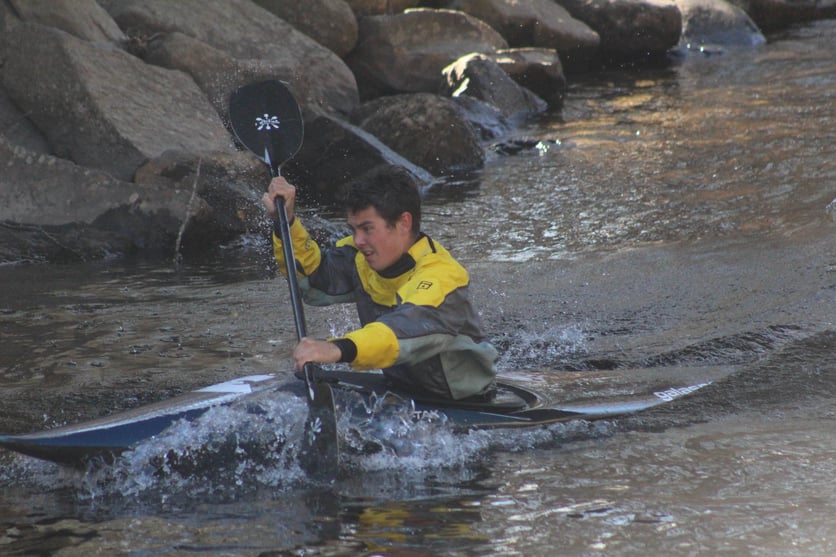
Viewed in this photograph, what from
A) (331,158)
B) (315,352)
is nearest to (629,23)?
(331,158)

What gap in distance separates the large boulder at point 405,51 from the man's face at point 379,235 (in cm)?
972

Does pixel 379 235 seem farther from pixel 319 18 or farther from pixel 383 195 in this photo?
pixel 319 18

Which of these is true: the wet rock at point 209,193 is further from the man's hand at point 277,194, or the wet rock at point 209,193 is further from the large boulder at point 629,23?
the large boulder at point 629,23

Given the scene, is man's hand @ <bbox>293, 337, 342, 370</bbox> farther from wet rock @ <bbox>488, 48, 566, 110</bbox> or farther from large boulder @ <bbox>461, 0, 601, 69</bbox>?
large boulder @ <bbox>461, 0, 601, 69</bbox>

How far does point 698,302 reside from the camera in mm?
6250

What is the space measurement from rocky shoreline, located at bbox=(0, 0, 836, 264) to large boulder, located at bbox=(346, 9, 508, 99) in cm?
2

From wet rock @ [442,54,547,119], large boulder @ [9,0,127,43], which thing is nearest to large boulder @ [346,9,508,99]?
wet rock @ [442,54,547,119]

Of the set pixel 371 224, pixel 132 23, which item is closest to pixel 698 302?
pixel 371 224

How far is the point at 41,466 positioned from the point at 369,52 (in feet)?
34.7

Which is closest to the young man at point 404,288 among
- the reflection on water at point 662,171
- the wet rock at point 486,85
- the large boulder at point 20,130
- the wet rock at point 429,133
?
the reflection on water at point 662,171

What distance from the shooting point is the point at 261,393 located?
3.96m

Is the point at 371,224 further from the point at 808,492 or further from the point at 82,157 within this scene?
the point at 82,157

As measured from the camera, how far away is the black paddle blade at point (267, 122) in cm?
496

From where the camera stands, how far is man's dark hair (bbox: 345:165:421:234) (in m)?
4.06
